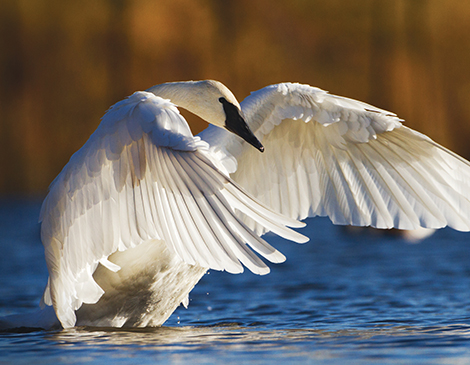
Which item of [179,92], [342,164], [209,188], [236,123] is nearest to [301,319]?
[342,164]

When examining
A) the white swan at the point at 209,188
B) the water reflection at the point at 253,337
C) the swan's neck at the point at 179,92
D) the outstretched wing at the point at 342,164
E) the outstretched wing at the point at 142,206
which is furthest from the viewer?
the outstretched wing at the point at 342,164

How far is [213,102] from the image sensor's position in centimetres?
568

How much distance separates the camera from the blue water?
190 inches

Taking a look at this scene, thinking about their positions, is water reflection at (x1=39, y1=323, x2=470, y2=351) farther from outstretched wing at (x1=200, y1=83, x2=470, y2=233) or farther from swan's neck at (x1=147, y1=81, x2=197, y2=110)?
swan's neck at (x1=147, y1=81, x2=197, y2=110)

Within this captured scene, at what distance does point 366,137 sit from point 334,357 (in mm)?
2197

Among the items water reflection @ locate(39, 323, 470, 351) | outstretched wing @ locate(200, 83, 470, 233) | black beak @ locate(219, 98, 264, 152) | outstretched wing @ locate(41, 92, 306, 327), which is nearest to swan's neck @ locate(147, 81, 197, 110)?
black beak @ locate(219, 98, 264, 152)

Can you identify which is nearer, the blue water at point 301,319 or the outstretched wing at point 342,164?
the blue water at point 301,319

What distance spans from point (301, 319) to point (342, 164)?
1540 millimetres

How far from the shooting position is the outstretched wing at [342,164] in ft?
19.7

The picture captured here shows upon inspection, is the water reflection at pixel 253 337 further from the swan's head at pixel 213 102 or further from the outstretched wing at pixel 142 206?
the swan's head at pixel 213 102

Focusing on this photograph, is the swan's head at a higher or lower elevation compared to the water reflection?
higher

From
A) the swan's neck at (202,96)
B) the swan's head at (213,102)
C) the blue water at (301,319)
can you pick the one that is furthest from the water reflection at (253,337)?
the swan's neck at (202,96)

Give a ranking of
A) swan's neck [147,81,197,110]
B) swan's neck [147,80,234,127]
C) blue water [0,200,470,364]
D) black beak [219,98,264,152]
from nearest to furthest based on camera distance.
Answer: blue water [0,200,470,364], black beak [219,98,264,152], swan's neck [147,80,234,127], swan's neck [147,81,197,110]

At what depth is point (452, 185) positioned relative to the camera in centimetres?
614
